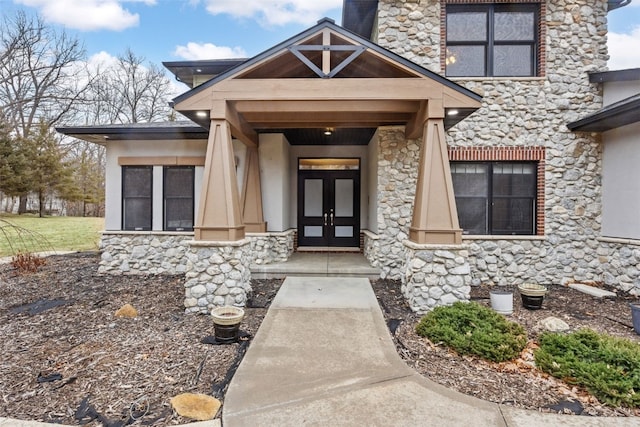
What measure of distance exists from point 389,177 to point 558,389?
16.9 feet

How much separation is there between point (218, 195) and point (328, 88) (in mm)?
2600

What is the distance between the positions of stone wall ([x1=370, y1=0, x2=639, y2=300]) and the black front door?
281 centimetres

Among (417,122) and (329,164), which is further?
(329,164)

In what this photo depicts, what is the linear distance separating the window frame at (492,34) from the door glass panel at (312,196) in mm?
4605

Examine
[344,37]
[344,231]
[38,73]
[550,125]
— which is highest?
[38,73]

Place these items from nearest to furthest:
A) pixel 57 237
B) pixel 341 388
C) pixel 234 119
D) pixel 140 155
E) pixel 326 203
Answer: pixel 341 388 < pixel 234 119 < pixel 140 155 < pixel 326 203 < pixel 57 237

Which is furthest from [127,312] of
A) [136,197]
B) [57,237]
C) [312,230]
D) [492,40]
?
[57,237]

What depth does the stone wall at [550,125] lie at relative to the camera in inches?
291

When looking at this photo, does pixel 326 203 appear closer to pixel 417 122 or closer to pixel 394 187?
pixel 394 187

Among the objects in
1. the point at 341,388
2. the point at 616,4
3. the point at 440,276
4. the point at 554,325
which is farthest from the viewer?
the point at 616,4

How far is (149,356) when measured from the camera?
3832 millimetres

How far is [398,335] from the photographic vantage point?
4496 millimetres

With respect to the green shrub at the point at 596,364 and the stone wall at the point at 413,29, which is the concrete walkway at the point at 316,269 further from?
the stone wall at the point at 413,29

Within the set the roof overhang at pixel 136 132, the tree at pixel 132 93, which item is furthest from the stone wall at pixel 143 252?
the tree at pixel 132 93
